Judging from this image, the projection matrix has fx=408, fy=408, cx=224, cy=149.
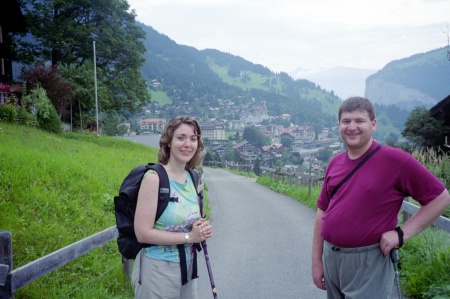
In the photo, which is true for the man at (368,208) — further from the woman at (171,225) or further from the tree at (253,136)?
the tree at (253,136)

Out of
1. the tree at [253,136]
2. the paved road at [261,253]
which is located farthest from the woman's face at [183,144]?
the tree at [253,136]

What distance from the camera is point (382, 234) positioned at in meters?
2.51

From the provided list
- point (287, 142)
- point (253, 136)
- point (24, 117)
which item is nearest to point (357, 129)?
point (24, 117)

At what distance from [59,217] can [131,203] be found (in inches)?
180

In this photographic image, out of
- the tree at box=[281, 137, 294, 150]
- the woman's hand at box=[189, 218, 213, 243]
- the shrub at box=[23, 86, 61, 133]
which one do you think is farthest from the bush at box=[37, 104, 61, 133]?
the tree at box=[281, 137, 294, 150]

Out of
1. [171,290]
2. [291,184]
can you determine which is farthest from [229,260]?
[291,184]

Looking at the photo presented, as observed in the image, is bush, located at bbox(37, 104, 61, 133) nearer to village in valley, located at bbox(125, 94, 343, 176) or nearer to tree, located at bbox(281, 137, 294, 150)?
village in valley, located at bbox(125, 94, 343, 176)

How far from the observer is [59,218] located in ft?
21.2

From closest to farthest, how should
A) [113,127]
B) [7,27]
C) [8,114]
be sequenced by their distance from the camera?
1. [8,114]
2. [7,27]
3. [113,127]

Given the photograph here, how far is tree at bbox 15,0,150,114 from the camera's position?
30516mm

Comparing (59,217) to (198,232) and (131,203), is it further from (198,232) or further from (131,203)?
(198,232)

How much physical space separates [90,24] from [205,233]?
3201 cm

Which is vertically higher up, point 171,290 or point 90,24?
point 90,24

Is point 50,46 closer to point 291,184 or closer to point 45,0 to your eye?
point 45,0
